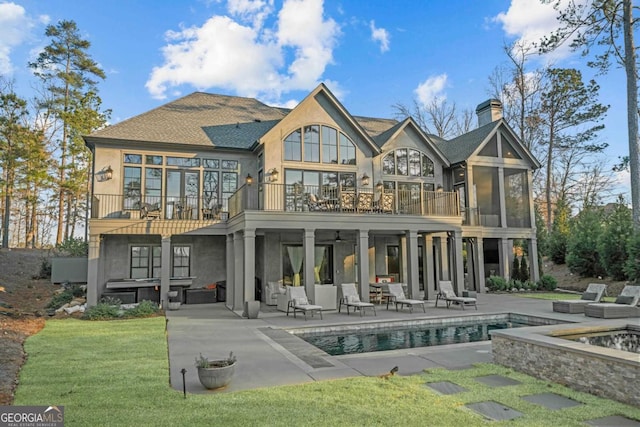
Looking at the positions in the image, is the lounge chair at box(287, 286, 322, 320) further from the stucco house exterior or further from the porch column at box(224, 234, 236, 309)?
the porch column at box(224, 234, 236, 309)

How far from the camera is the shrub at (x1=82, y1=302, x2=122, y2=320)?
11.6m

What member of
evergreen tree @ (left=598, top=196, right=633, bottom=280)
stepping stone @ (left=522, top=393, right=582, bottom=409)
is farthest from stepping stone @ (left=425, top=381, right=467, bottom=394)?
evergreen tree @ (left=598, top=196, right=633, bottom=280)

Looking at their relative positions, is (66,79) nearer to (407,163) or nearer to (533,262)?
(407,163)

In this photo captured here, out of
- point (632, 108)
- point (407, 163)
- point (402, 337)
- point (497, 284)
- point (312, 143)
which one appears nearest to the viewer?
point (402, 337)

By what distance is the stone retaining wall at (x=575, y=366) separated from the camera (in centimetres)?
494

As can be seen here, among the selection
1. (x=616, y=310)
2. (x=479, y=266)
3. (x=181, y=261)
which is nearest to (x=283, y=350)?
(x=616, y=310)

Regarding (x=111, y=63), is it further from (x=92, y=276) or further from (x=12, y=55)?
(x=92, y=276)

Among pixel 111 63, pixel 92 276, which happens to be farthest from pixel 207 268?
pixel 111 63

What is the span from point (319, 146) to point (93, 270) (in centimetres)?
955

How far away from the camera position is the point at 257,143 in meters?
15.4

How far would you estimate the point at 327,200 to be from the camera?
47.7 ft

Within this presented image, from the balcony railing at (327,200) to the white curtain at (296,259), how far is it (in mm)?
2041

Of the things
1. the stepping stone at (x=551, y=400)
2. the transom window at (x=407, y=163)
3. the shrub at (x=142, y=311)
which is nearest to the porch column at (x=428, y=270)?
the transom window at (x=407, y=163)

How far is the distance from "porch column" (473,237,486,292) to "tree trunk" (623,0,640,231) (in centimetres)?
653
